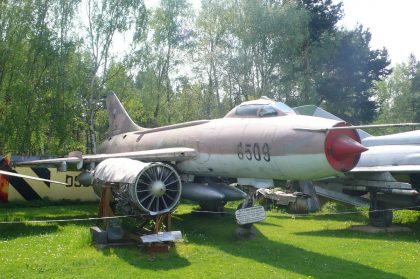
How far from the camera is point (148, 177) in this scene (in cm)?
894

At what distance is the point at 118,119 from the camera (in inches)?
648

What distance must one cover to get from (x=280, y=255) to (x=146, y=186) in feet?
9.87

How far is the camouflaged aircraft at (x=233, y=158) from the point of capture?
8016mm

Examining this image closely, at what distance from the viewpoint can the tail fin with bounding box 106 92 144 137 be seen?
15.8m

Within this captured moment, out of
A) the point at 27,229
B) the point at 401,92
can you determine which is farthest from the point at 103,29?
the point at 401,92

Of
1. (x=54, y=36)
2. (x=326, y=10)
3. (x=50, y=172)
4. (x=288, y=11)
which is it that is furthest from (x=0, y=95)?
(x=326, y=10)

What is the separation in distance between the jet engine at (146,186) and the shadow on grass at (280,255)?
132cm

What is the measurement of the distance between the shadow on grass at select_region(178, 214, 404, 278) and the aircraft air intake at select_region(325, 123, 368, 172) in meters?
1.73

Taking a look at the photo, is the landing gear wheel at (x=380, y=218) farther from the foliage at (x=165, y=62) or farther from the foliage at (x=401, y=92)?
the foliage at (x=401, y=92)

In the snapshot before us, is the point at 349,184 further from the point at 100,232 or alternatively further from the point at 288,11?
the point at 288,11

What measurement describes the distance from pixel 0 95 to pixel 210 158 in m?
Result: 13.5

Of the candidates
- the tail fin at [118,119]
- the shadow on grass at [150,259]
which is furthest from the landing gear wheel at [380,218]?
the tail fin at [118,119]

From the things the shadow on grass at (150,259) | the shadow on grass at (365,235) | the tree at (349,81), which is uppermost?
the tree at (349,81)

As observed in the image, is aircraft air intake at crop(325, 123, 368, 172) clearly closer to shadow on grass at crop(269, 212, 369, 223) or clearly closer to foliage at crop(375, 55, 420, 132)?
shadow on grass at crop(269, 212, 369, 223)
